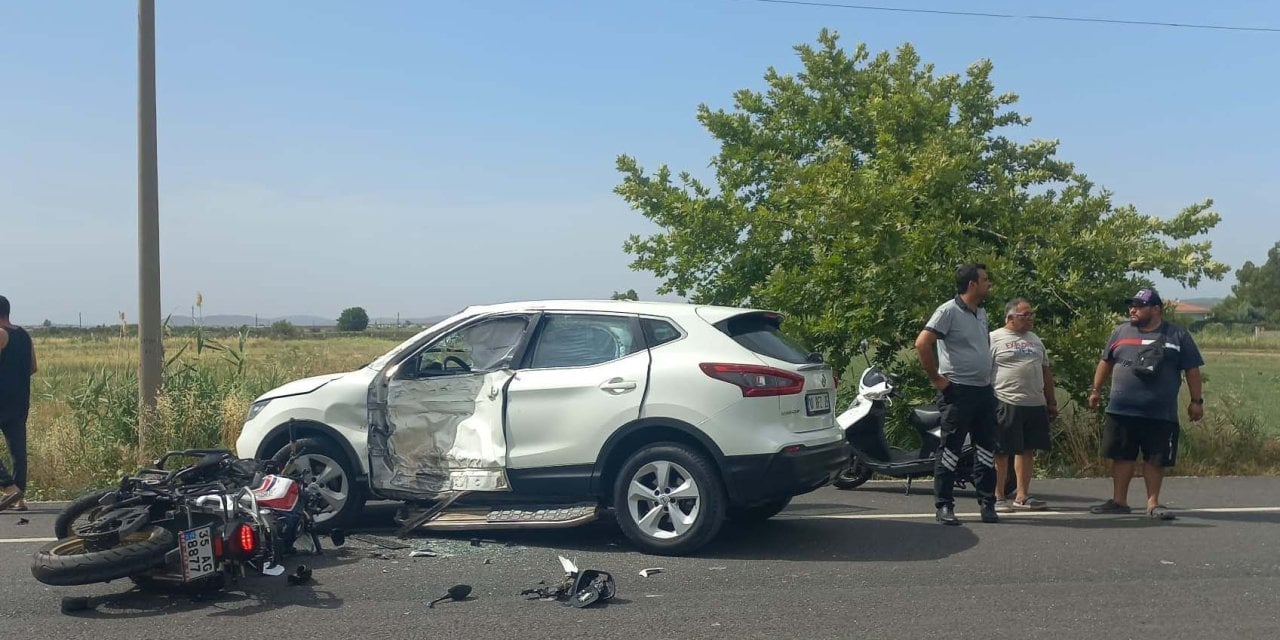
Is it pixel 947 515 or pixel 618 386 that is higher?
pixel 618 386

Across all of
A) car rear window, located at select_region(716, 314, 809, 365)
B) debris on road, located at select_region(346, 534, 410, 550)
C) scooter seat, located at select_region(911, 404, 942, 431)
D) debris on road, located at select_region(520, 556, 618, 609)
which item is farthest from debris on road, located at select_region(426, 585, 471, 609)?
scooter seat, located at select_region(911, 404, 942, 431)

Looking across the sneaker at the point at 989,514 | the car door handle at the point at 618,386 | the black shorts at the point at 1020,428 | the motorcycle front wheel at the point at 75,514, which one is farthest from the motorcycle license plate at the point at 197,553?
the black shorts at the point at 1020,428

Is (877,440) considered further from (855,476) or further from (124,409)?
(124,409)

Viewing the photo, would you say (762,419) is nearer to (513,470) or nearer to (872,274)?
(513,470)

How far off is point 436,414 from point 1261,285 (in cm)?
12976

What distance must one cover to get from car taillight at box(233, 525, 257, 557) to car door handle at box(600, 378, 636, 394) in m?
2.27

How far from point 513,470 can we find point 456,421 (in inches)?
22.9

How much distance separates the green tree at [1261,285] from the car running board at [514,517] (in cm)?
12170

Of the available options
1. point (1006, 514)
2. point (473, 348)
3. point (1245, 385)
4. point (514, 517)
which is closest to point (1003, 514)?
point (1006, 514)

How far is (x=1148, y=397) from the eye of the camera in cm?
798

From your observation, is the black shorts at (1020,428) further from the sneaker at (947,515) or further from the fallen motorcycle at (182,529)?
the fallen motorcycle at (182,529)

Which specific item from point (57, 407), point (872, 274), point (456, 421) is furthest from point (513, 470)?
point (57, 407)

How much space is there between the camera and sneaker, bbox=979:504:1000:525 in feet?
25.6

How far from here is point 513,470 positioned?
22.8 ft
